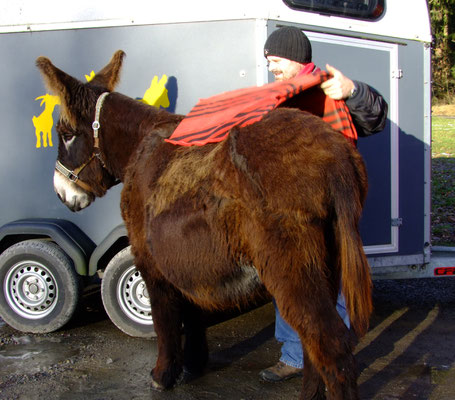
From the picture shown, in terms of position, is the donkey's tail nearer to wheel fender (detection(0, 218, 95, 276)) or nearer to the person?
the person

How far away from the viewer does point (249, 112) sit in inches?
112

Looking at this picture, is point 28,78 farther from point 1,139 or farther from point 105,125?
point 105,125

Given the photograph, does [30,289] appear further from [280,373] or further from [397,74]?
[397,74]

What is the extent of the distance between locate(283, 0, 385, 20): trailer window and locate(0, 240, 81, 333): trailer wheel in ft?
9.82

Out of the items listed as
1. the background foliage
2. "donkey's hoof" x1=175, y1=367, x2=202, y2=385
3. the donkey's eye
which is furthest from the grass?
the background foliage

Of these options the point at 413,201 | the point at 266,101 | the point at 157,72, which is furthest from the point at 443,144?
the point at 266,101

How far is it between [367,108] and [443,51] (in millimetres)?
30290

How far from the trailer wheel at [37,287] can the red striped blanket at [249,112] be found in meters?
2.04

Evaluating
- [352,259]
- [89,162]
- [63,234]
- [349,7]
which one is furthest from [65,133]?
[349,7]

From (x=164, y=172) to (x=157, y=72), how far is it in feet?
5.41

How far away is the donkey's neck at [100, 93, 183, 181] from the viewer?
11.8 ft

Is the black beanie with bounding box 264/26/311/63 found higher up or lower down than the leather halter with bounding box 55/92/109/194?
higher up

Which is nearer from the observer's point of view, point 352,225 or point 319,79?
point 352,225

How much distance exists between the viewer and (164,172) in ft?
10.1
